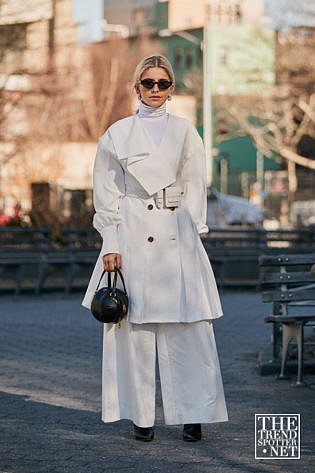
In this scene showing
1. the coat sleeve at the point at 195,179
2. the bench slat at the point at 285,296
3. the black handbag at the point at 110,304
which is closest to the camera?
the black handbag at the point at 110,304

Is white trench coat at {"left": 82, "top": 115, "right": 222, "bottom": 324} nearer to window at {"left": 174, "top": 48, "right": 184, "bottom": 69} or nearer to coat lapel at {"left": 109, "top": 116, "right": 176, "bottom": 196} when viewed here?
coat lapel at {"left": 109, "top": 116, "right": 176, "bottom": 196}

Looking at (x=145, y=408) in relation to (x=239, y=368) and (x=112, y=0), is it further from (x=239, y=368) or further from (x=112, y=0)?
(x=112, y=0)

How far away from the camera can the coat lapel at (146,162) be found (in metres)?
7.67

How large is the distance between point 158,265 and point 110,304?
0.40 m

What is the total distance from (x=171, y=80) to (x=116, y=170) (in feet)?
1.83

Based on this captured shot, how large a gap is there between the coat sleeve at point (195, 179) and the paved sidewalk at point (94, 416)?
119cm

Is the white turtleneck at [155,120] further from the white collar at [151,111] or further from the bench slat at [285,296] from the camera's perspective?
the bench slat at [285,296]

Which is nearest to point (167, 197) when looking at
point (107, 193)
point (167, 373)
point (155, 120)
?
point (107, 193)

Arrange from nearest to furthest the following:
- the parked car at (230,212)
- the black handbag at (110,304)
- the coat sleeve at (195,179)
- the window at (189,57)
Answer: the black handbag at (110,304) < the coat sleeve at (195,179) < the parked car at (230,212) < the window at (189,57)

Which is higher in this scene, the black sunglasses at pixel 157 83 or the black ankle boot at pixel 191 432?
the black sunglasses at pixel 157 83

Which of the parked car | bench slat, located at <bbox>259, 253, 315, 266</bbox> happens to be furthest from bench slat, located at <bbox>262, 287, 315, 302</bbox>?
the parked car

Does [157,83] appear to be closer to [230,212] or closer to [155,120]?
[155,120]

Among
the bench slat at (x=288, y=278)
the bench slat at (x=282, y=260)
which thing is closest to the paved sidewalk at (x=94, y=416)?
the bench slat at (x=288, y=278)

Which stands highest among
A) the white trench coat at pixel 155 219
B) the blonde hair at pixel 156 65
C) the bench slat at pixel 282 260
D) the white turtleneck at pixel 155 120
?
the blonde hair at pixel 156 65
